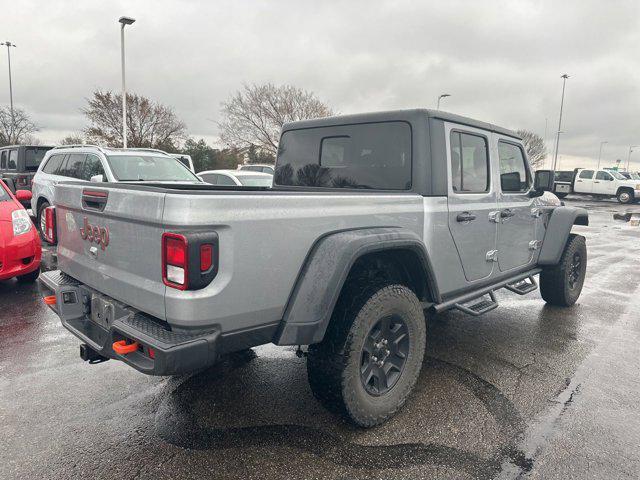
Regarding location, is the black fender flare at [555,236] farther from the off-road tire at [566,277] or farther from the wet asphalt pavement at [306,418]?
the wet asphalt pavement at [306,418]

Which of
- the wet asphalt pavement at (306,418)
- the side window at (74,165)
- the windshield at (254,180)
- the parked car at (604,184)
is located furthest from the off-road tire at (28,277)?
the parked car at (604,184)

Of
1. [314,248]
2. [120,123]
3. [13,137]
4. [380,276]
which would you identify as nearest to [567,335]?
[380,276]

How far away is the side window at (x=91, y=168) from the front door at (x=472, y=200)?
6.47 meters

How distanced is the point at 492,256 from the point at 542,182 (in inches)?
47.3

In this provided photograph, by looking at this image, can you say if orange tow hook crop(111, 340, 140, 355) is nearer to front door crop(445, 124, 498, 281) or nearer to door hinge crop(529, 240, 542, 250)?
front door crop(445, 124, 498, 281)

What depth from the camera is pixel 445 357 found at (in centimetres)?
386

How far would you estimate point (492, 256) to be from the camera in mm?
3848

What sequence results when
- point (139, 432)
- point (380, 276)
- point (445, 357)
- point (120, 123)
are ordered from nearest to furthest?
point (139, 432) → point (380, 276) → point (445, 357) → point (120, 123)

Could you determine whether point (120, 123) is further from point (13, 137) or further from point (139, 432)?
point (139, 432)

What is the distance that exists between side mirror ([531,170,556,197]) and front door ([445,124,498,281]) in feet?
3.09

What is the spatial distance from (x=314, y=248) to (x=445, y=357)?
79.6 inches

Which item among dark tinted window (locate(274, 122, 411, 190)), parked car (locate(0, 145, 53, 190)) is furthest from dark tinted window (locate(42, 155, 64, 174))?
dark tinted window (locate(274, 122, 411, 190))

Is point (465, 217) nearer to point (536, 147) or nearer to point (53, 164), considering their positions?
point (53, 164)

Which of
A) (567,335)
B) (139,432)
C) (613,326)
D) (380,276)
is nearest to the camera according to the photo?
(139,432)
